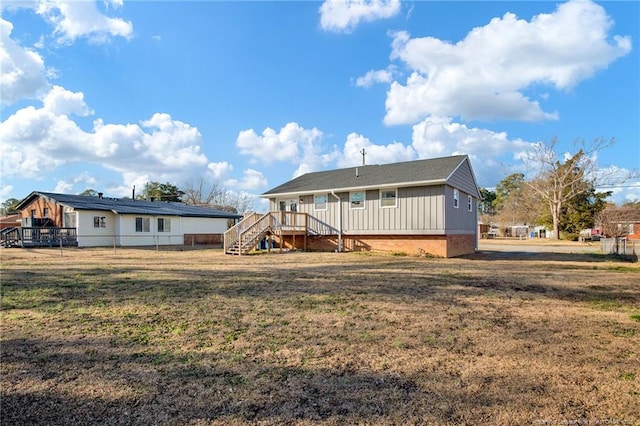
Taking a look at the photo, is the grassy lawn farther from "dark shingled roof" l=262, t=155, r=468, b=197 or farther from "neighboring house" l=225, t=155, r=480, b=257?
"dark shingled roof" l=262, t=155, r=468, b=197

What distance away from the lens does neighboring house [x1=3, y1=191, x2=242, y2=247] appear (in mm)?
24953

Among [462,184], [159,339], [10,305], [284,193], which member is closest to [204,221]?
[284,193]

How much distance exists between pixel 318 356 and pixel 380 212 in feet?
46.8

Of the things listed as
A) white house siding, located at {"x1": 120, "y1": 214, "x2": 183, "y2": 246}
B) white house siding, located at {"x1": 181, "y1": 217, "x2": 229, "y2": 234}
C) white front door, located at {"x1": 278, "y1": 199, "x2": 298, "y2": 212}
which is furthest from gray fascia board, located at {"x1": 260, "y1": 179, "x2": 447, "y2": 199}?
white house siding, located at {"x1": 181, "y1": 217, "x2": 229, "y2": 234}

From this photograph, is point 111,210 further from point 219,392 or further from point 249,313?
point 219,392

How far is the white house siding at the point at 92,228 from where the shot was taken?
2462cm

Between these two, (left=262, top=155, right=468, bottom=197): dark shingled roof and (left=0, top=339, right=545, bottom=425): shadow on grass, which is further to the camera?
(left=262, top=155, right=468, bottom=197): dark shingled roof

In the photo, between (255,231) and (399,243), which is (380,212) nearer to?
(399,243)

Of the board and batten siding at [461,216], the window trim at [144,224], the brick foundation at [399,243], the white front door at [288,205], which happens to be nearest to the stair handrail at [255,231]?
the brick foundation at [399,243]

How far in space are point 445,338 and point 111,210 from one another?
2543 cm

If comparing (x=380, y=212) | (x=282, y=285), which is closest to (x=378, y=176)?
(x=380, y=212)

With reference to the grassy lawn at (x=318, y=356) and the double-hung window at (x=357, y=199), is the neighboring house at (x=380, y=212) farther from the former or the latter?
the grassy lawn at (x=318, y=356)

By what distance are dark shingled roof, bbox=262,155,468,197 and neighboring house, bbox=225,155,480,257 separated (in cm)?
4

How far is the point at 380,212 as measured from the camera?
59.0 feet
